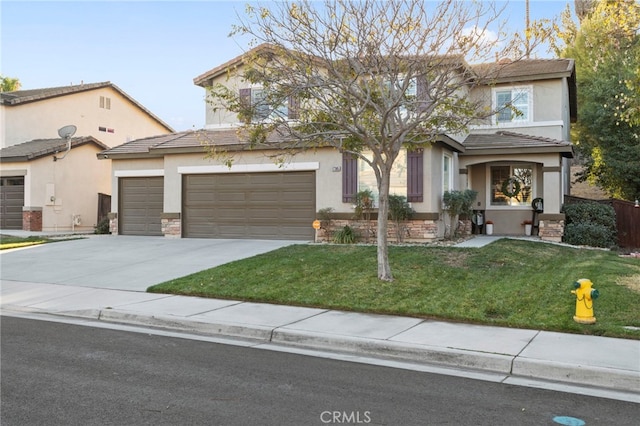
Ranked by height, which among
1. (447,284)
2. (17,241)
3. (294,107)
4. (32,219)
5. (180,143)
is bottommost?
(447,284)

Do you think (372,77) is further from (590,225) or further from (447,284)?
(590,225)

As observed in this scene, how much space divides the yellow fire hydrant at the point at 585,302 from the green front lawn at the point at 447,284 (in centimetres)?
14

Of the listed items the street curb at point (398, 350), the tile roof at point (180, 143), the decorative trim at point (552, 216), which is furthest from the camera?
the tile roof at point (180, 143)

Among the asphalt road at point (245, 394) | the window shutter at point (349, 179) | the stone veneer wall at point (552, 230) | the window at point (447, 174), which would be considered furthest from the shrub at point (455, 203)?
the asphalt road at point (245, 394)

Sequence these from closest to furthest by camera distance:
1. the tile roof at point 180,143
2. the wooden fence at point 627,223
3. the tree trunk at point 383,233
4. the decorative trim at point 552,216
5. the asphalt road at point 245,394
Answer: the asphalt road at point 245,394, the tree trunk at point 383,233, the decorative trim at point 552,216, the tile roof at point 180,143, the wooden fence at point 627,223

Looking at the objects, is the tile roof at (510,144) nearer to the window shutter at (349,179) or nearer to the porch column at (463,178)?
the porch column at (463,178)

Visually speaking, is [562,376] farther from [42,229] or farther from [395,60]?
[42,229]

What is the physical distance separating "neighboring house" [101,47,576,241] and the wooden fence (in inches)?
109

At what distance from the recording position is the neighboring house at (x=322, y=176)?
55.2 feet

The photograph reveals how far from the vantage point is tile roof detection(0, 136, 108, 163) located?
77.0ft

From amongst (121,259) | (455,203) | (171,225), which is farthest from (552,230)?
(121,259)

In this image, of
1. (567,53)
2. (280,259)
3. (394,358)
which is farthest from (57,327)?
(567,53)

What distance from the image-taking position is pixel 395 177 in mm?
16609

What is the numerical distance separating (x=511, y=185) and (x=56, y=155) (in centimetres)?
1884
